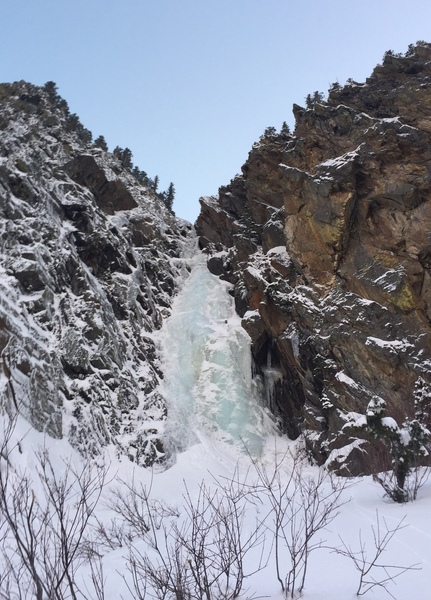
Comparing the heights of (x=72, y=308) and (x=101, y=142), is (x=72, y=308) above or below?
below

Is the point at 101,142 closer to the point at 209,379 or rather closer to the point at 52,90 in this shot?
the point at 52,90

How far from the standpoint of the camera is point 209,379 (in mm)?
23797

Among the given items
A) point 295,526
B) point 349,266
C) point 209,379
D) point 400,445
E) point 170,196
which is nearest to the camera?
point 295,526

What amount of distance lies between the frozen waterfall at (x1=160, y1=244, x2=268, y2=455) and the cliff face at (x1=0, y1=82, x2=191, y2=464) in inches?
36.5

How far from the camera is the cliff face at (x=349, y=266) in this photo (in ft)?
60.6

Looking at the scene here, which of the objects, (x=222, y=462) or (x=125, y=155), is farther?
(x=125, y=155)

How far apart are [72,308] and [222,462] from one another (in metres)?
9.35

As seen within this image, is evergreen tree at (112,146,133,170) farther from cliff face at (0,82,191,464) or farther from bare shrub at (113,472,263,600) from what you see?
bare shrub at (113,472,263,600)

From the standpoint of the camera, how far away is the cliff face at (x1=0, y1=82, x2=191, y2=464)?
56.3ft

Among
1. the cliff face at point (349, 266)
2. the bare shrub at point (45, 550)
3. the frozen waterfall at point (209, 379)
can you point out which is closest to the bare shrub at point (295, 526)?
the bare shrub at point (45, 550)

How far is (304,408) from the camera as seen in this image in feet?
70.1

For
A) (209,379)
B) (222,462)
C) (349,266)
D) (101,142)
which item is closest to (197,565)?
(222,462)

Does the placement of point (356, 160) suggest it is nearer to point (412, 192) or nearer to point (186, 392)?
point (412, 192)

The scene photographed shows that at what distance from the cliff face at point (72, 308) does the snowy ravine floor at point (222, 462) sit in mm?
1084
